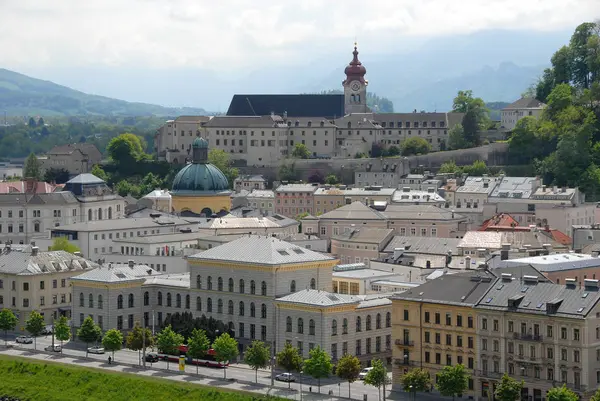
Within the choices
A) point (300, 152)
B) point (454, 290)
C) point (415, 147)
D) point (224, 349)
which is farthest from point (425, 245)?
point (300, 152)

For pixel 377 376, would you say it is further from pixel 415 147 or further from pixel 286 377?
pixel 415 147

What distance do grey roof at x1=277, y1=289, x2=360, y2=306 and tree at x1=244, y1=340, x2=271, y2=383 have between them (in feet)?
11.7

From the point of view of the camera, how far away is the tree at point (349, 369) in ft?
277

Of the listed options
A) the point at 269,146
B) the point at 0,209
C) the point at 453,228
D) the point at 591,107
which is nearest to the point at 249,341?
the point at 453,228

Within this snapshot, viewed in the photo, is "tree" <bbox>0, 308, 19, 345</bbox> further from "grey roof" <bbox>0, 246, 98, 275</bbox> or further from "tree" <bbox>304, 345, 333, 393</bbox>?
"tree" <bbox>304, 345, 333, 393</bbox>

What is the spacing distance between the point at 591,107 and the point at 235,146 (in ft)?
147

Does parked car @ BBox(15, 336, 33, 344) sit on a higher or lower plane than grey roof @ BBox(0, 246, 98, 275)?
lower

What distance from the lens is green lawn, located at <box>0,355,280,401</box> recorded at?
84625mm

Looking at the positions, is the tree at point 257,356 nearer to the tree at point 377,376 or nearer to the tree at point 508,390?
the tree at point 377,376

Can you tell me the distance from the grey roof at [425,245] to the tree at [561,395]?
1691 inches

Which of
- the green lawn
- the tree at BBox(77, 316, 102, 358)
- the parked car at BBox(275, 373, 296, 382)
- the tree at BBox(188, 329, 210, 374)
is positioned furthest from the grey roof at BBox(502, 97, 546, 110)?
the green lawn

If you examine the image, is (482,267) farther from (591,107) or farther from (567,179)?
(591,107)

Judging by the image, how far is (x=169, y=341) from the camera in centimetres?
9344

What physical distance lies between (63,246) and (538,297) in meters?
56.7
